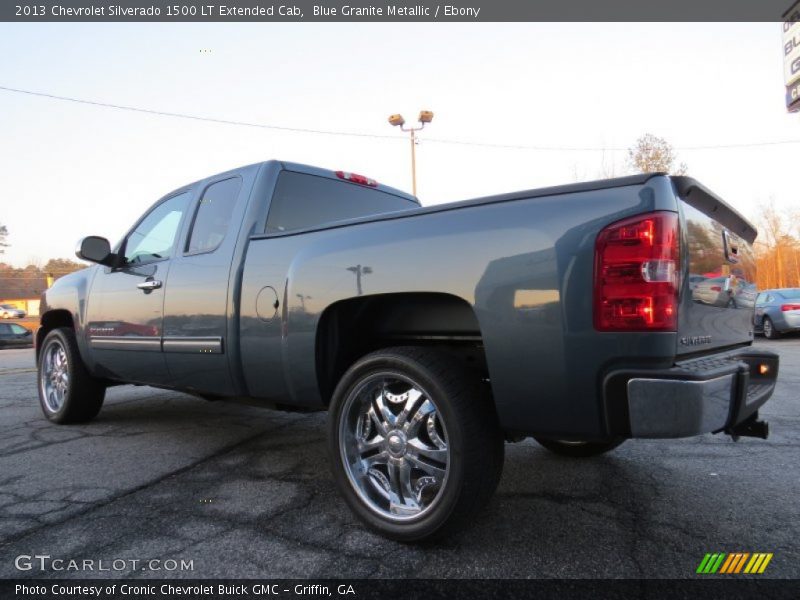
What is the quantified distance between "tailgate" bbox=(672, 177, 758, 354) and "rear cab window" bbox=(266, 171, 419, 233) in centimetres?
205

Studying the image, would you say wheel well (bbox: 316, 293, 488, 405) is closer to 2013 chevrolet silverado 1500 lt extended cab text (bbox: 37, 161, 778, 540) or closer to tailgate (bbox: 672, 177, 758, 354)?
2013 chevrolet silverado 1500 lt extended cab text (bbox: 37, 161, 778, 540)

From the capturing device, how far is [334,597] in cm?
191

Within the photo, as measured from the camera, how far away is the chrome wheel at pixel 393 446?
2336 millimetres

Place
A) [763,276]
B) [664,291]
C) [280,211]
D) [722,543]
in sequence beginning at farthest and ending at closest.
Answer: [763,276] → [280,211] → [722,543] → [664,291]

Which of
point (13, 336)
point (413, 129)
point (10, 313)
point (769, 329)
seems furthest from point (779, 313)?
point (10, 313)

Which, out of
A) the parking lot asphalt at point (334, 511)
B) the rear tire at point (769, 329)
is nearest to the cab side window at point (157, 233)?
the parking lot asphalt at point (334, 511)

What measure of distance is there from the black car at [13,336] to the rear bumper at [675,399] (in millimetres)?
28922

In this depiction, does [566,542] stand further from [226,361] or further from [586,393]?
[226,361]

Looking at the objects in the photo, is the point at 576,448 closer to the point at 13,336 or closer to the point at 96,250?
the point at 96,250

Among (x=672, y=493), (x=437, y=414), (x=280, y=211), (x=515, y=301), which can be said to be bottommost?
(x=672, y=493)

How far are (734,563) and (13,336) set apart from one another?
96.1 feet

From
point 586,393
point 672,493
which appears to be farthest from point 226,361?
point 672,493

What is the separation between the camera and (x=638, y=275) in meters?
1.84

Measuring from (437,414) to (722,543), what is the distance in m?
1.29
